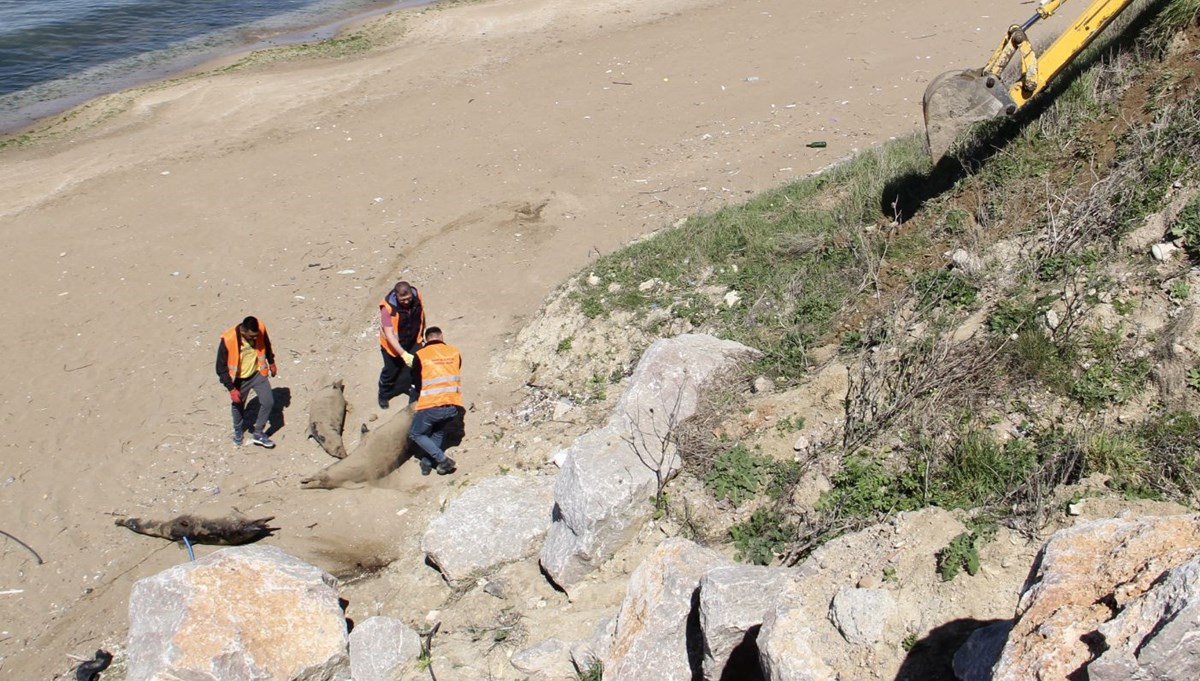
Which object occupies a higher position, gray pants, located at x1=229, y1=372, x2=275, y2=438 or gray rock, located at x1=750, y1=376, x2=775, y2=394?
gray rock, located at x1=750, y1=376, x2=775, y2=394

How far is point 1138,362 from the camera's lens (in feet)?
20.1

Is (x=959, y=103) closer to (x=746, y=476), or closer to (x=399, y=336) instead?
(x=746, y=476)

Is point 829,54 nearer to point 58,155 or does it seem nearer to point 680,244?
point 680,244

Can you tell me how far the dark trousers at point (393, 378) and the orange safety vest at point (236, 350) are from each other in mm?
1090

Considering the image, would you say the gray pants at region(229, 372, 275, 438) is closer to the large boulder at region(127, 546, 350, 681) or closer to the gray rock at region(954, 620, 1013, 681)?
the large boulder at region(127, 546, 350, 681)

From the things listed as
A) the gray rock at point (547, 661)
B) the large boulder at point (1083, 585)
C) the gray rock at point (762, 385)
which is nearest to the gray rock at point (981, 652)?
the large boulder at point (1083, 585)

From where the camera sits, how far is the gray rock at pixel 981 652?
13.1 feet

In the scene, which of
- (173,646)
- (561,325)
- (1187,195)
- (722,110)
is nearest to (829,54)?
(722,110)

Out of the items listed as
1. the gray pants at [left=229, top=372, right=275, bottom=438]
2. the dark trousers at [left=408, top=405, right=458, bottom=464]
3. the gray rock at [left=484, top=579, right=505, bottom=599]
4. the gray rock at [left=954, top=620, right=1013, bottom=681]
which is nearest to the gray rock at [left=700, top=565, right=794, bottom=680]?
the gray rock at [left=954, top=620, right=1013, bottom=681]

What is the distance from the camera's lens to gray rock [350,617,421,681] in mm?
6371

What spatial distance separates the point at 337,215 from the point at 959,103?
864 centimetres

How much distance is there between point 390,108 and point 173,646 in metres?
12.6

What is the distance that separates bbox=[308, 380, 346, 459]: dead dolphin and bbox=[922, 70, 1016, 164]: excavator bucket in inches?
238

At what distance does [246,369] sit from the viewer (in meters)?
9.27
